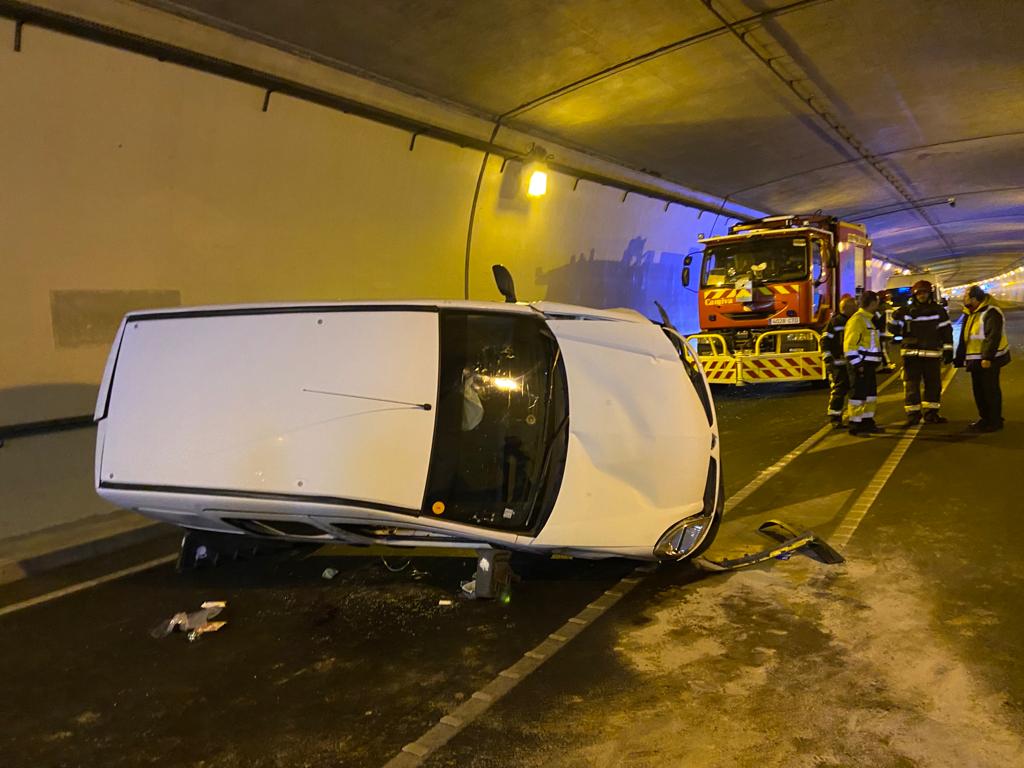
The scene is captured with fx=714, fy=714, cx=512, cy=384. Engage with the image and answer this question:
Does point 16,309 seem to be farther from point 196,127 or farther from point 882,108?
point 882,108

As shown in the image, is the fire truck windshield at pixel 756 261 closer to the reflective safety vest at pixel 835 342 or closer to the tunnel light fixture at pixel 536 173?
the reflective safety vest at pixel 835 342

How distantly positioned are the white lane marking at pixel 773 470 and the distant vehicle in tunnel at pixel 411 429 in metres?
2.07

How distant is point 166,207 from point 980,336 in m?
9.05

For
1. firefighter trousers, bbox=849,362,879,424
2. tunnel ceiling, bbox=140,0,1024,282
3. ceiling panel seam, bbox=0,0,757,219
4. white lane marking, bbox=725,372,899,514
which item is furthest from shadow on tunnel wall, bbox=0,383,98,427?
firefighter trousers, bbox=849,362,879,424

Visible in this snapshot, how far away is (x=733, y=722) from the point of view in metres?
2.89

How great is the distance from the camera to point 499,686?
10.6 ft

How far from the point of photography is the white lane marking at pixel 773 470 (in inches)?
241

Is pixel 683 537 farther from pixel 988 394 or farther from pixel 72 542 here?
pixel 988 394

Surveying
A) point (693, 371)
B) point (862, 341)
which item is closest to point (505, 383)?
point (693, 371)

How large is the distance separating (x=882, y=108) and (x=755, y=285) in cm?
338

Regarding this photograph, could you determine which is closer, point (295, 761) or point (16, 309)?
point (295, 761)

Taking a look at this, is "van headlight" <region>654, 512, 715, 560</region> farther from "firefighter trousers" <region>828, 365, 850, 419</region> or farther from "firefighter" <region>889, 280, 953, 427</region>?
"firefighter" <region>889, 280, 953, 427</region>

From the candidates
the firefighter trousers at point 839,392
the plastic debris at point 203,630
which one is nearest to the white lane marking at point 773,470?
the firefighter trousers at point 839,392

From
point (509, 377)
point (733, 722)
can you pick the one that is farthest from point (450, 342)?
point (733, 722)
